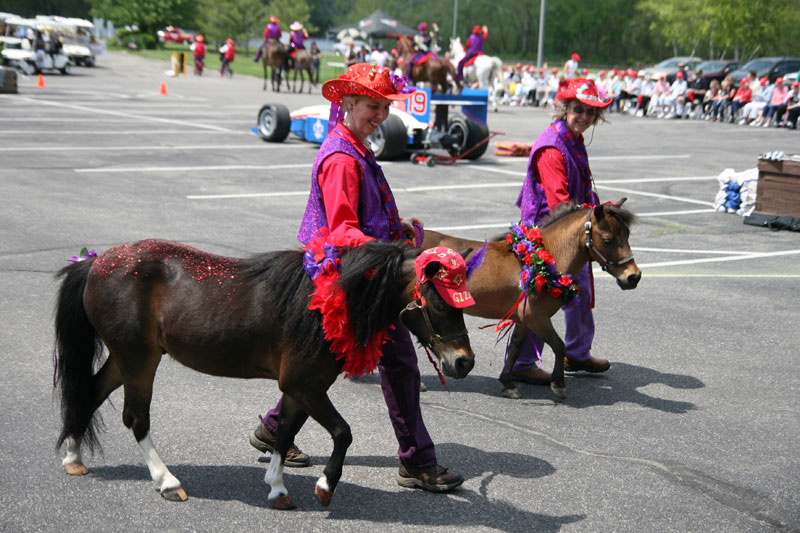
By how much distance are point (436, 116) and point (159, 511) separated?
52.2 feet

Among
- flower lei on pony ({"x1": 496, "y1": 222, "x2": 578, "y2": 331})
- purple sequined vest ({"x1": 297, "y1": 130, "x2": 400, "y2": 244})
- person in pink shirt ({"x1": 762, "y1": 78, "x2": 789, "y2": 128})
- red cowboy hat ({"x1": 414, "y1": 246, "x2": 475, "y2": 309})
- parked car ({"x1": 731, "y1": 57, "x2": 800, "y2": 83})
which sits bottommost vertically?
flower lei on pony ({"x1": 496, "y1": 222, "x2": 578, "y2": 331})

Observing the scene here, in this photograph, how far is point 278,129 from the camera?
20.1m

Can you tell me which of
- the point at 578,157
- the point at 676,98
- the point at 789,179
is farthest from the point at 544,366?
the point at 676,98

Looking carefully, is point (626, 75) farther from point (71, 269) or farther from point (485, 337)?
point (71, 269)

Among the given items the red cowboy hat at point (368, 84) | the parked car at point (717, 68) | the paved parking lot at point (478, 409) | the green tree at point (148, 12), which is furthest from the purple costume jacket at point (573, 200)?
the green tree at point (148, 12)

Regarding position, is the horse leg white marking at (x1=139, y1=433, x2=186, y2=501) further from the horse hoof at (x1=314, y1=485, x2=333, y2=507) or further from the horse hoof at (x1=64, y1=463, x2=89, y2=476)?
the horse hoof at (x1=314, y1=485, x2=333, y2=507)

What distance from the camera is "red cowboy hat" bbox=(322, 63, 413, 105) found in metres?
4.47

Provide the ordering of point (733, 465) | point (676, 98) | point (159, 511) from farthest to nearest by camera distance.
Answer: point (676, 98) → point (733, 465) → point (159, 511)

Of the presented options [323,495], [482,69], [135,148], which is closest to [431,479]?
[323,495]

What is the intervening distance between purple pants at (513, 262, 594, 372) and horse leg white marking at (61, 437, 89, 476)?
335cm

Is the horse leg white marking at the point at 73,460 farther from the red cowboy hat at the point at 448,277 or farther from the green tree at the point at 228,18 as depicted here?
the green tree at the point at 228,18

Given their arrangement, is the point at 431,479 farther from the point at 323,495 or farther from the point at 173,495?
the point at 173,495

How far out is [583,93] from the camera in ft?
20.7

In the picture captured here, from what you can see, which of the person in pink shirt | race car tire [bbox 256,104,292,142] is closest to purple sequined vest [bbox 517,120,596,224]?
race car tire [bbox 256,104,292,142]
